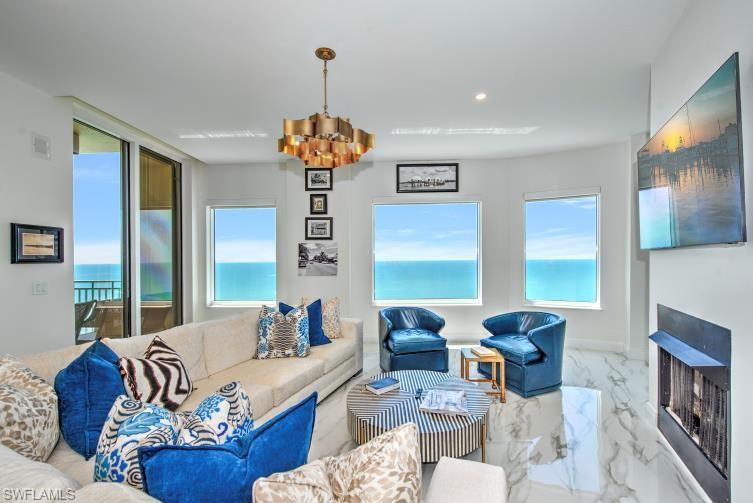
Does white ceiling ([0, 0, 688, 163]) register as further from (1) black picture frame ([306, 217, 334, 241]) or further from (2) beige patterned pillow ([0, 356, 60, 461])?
(2) beige patterned pillow ([0, 356, 60, 461])

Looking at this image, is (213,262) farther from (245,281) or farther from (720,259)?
(720,259)

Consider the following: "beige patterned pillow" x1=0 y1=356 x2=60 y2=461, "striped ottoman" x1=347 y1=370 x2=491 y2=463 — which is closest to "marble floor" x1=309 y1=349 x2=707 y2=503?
"striped ottoman" x1=347 y1=370 x2=491 y2=463

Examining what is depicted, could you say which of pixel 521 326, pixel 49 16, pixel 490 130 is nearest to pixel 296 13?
pixel 49 16

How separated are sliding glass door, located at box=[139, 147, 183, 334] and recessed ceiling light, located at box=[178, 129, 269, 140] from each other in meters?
0.85

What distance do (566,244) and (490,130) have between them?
216cm

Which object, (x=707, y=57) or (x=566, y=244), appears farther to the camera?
(x=566, y=244)

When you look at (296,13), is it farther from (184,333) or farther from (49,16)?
(184,333)

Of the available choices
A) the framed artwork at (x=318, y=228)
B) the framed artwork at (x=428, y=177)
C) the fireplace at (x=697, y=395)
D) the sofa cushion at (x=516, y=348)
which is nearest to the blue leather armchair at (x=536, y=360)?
the sofa cushion at (x=516, y=348)

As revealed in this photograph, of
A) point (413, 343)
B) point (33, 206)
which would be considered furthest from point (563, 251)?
point (33, 206)

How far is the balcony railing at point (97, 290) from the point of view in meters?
3.97

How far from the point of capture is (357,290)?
5785 millimetres

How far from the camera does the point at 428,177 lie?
5.65 m

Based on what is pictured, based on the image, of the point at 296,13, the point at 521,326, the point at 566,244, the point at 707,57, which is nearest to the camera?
the point at 707,57

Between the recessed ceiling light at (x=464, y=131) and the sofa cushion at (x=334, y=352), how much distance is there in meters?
2.45
